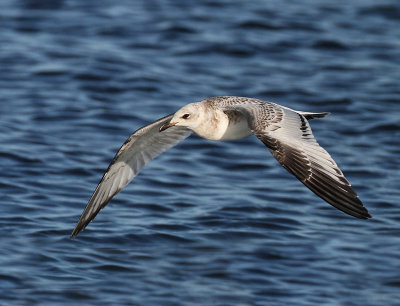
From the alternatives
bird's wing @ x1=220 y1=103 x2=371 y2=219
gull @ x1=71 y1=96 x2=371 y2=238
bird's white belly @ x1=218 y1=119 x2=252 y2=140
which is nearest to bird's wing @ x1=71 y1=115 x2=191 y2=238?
gull @ x1=71 y1=96 x2=371 y2=238

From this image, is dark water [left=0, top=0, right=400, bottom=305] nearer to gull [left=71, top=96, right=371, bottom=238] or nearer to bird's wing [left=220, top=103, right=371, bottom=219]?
gull [left=71, top=96, right=371, bottom=238]

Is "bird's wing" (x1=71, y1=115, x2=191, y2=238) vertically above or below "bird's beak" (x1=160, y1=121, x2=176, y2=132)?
below

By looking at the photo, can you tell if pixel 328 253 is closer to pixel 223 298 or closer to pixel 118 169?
pixel 223 298

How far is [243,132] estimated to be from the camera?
823 centimetres

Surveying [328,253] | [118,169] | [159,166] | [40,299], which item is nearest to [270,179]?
[159,166]

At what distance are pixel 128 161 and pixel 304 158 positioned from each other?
2.46 meters

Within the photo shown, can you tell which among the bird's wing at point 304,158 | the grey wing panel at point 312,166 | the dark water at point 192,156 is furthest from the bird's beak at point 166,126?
the dark water at point 192,156

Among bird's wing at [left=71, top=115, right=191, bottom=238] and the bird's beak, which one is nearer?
the bird's beak

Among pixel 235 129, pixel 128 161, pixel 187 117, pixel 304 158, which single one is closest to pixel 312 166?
pixel 304 158

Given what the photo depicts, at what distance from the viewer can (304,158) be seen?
7.07 m

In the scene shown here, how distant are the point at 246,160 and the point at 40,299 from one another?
14.3 feet

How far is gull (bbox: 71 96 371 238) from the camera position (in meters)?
6.92

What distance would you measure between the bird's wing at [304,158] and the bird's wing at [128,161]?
1428 millimetres

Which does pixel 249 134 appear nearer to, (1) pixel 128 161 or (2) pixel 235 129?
(2) pixel 235 129
